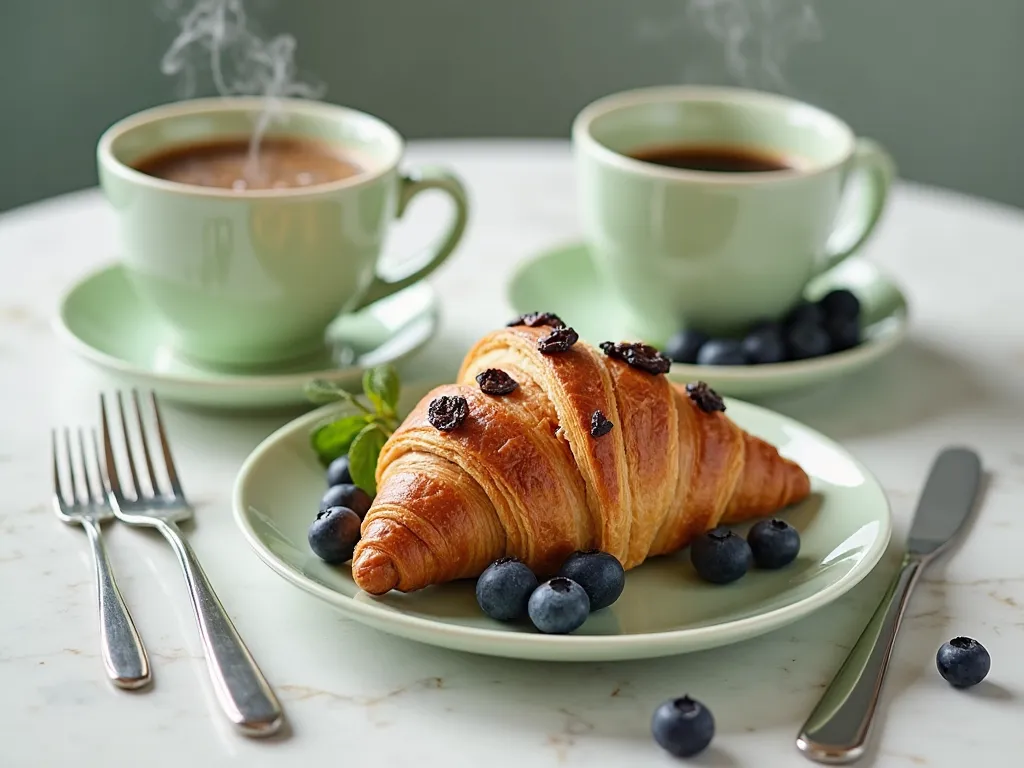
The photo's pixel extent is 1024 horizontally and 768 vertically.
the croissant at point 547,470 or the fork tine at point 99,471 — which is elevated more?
the croissant at point 547,470

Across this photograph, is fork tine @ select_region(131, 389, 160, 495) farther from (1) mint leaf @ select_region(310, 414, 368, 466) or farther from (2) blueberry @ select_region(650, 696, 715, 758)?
(2) blueberry @ select_region(650, 696, 715, 758)

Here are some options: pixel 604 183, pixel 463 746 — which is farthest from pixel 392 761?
pixel 604 183

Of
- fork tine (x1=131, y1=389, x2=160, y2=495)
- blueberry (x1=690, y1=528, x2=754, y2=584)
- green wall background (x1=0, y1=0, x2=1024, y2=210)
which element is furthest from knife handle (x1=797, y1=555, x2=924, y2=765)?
green wall background (x1=0, y1=0, x2=1024, y2=210)

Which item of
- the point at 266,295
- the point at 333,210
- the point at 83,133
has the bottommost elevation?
the point at 83,133

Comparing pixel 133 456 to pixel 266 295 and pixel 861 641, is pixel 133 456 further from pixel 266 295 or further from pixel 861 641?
pixel 861 641

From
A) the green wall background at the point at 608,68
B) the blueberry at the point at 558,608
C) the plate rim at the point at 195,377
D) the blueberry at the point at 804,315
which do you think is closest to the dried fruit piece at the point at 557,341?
the blueberry at the point at 558,608

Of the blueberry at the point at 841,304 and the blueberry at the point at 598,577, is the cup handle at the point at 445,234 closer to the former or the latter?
the blueberry at the point at 841,304
